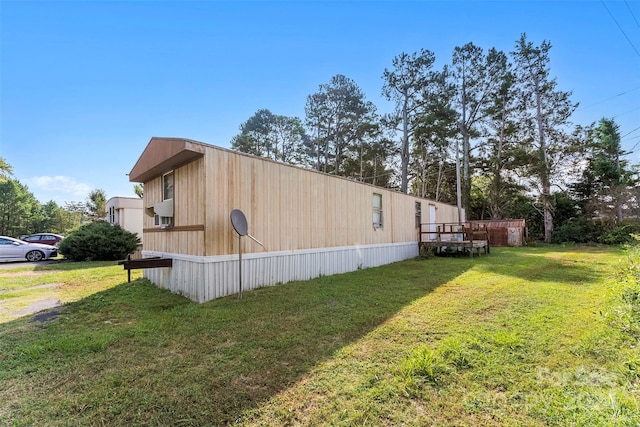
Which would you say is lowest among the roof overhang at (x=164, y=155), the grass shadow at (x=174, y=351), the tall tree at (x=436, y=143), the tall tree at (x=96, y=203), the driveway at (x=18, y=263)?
the grass shadow at (x=174, y=351)

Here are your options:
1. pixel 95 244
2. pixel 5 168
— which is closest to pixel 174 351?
pixel 95 244

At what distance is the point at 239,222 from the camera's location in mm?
4930

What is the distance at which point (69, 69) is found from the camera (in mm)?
→ 7254

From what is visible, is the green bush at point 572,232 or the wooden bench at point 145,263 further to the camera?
the green bush at point 572,232

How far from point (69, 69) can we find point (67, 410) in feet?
28.3

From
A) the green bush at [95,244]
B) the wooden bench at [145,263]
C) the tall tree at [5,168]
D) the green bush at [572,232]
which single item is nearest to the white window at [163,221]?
the wooden bench at [145,263]

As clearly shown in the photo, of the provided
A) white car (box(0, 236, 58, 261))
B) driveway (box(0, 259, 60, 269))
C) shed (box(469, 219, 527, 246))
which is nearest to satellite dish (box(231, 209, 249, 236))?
driveway (box(0, 259, 60, 269))

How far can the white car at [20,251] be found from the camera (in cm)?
1151

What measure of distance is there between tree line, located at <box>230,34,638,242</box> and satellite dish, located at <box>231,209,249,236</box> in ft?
57.3

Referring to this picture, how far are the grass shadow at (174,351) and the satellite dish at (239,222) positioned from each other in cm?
117

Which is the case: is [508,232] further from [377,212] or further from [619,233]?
[377,212]

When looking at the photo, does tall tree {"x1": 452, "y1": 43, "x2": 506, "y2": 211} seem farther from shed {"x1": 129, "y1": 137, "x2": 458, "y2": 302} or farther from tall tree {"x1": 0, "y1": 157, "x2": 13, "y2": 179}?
tall tree {"x1": 0, "y1": 157, "x2": 13, "y2": 179}

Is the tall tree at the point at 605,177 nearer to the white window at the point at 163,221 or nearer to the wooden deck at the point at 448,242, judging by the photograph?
the wooden deck at the point at 448,242

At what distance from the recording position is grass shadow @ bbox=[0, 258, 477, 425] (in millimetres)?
2047
